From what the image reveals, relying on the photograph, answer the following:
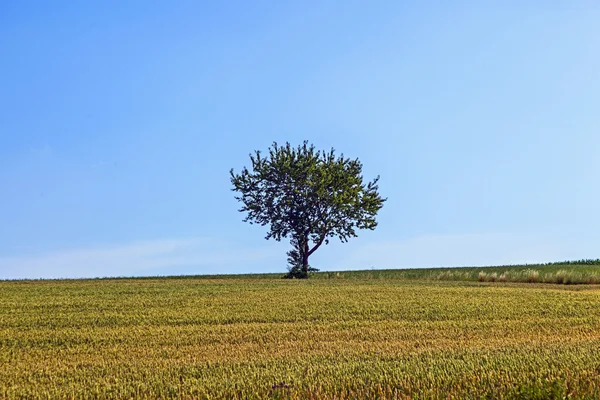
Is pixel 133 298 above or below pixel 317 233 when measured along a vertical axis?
below

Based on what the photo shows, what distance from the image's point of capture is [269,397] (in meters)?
9.38

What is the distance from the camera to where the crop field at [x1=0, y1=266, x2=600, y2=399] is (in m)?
10.1

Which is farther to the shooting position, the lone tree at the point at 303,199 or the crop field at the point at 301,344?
the lone tree at the point at 303,199

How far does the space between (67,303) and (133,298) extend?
2682 mm

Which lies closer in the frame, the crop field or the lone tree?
the crop field

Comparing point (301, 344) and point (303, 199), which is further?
point (303, 199)

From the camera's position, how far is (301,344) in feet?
50.9

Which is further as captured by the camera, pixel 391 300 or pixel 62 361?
pixel 391 300

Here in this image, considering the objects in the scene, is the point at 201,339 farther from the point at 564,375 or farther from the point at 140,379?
the point at 564,375

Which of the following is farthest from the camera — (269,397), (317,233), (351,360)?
(317,233)

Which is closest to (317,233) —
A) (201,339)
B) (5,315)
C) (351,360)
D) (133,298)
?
(133,298)

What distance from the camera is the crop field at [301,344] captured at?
10086 millimetres

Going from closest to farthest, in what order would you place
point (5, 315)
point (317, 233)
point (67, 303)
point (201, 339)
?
1. point (201, 339)
2. point (5, 315)
3. point (67, 303)
4. point (317, 233)

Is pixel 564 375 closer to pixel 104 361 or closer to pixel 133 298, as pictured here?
pixel 104 361
